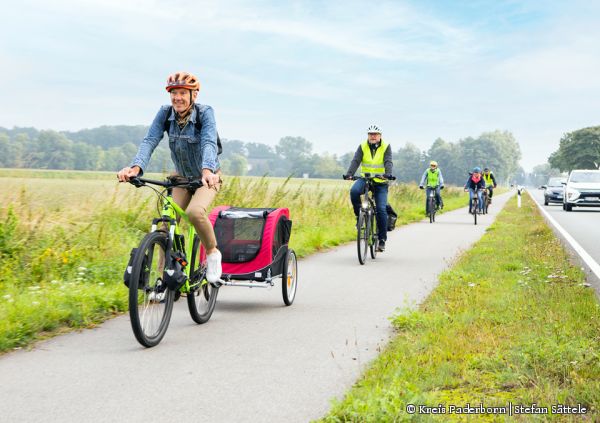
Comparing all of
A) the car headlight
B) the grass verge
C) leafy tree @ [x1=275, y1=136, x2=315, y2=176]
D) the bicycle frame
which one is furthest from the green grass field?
leafy tree @ [x1=275, y1=136, x2=315, y2=176]

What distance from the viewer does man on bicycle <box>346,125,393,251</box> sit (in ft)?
36.1

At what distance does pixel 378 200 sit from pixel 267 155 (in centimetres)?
15290

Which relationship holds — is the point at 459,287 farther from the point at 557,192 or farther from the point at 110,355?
the point at 557,192

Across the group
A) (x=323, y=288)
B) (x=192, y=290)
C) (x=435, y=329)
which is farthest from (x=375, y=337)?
(x=323, y=288)

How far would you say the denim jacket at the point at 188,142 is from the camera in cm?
555

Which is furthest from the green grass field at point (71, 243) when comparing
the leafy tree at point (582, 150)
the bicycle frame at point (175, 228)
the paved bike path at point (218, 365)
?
the leafy tree at point (582, 150)

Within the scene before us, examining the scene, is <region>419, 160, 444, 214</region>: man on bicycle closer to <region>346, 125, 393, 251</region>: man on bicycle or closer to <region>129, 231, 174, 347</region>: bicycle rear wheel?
<region>346, 125, 393, 251</region>: man on bicycle

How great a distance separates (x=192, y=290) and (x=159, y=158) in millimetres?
6679

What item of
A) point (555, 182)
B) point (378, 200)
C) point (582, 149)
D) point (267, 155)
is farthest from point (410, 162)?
point (378, 200)

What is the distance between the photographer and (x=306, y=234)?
44.7ft

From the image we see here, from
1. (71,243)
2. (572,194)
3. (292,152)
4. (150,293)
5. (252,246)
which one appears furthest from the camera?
(292,152)

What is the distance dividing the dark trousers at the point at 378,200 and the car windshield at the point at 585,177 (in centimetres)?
2124

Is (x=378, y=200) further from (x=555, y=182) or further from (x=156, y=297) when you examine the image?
(x=555, y=182)

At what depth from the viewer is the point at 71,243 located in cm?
871
